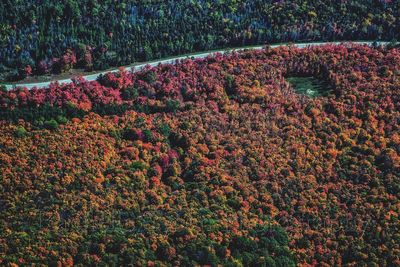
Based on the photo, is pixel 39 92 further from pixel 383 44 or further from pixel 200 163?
pixel 383 44

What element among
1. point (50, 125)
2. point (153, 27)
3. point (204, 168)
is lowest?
point (204, 168)

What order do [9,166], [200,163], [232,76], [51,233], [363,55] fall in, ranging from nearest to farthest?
[51,233] < [9,166] < [200,163] < [232,76] < [363,55]

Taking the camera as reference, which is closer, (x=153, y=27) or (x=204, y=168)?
(x=204, y=168)

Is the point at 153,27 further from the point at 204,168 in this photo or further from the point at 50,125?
the point at 204,168

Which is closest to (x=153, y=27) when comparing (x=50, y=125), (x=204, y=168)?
(x=50, y=125)

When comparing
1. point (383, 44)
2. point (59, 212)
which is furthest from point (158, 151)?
point (383, 44)

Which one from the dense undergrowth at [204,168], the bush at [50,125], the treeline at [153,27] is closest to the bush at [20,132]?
the dense undergrowth at [204,168]

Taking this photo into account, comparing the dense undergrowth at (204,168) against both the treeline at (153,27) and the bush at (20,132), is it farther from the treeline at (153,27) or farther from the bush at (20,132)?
the treeline at (153,27)
